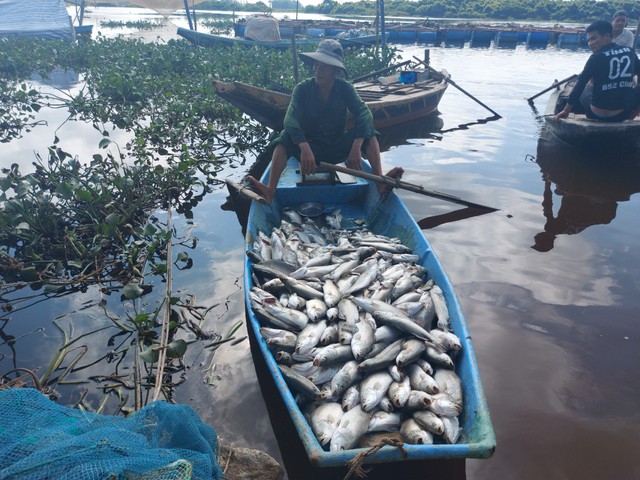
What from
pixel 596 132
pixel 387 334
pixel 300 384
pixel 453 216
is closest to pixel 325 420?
pixel 300 384

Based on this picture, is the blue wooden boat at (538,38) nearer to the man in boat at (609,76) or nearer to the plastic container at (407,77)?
the plastic container at (407,77)

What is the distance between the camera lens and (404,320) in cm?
365

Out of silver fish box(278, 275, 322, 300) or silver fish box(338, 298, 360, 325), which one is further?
silver fish box(278, 275, 322, 300)

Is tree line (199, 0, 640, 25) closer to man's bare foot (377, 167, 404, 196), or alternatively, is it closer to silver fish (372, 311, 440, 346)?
man's bare foot (377, 167, 404, 196)

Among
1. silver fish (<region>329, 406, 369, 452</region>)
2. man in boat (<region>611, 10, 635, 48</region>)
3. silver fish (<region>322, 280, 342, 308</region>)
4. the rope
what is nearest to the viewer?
the rope

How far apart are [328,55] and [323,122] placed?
119 centimetres

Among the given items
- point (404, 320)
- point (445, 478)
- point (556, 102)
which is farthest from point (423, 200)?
point (556, 102)

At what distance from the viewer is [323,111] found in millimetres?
7125

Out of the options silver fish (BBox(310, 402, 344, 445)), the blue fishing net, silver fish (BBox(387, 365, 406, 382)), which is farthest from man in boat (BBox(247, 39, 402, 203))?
the blue fishing net

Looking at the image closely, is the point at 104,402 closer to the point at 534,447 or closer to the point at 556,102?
the point at 534,447

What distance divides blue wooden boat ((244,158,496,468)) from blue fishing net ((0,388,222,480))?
0.71 metres

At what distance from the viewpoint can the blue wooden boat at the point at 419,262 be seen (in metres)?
2.60

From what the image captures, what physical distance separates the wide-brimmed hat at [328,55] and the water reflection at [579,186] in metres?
4.61

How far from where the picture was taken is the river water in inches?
149
